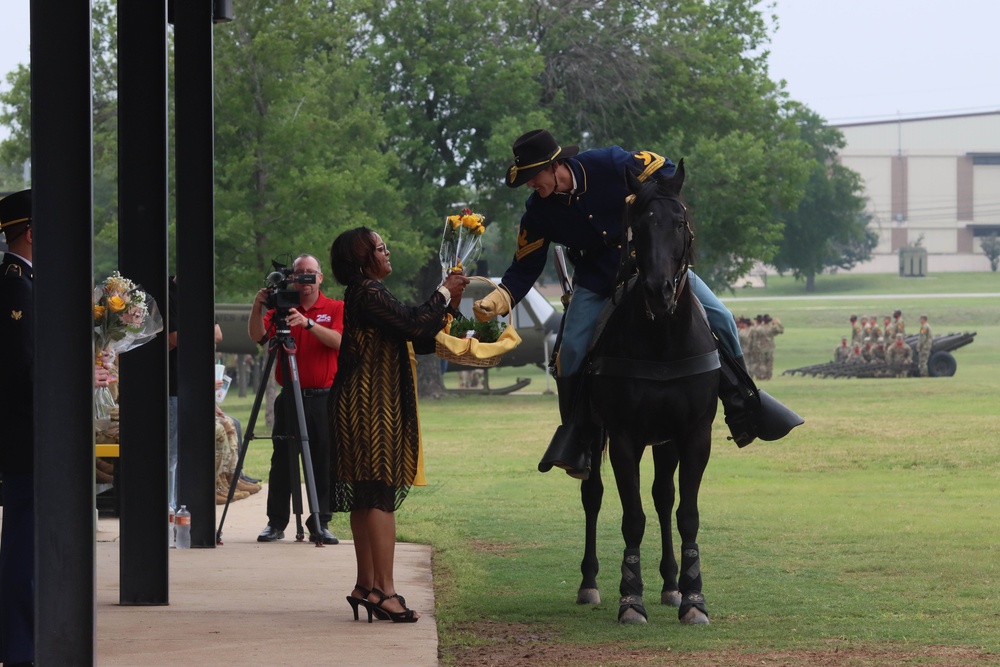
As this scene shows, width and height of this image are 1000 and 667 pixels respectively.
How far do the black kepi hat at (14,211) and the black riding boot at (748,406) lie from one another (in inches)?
147

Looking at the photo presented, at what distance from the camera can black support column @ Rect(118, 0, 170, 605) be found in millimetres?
8500

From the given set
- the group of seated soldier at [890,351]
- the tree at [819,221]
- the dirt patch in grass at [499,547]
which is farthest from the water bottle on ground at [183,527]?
the tree at [819,221]

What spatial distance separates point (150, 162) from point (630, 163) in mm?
2635

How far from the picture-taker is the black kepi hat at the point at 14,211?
6.47 metres

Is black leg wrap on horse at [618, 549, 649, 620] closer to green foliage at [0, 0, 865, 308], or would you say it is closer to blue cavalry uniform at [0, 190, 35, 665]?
→ blue cavalry uniform at [0, 190, 35, 665]

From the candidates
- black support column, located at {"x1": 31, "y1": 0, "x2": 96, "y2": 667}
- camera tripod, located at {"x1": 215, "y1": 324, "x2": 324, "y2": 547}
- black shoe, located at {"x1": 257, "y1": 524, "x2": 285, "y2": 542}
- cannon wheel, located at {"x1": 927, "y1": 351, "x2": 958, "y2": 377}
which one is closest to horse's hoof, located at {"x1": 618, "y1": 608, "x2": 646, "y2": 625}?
black support column, located at {"x1": 31, "y1": 0, "x2": 96, "y2": 667}

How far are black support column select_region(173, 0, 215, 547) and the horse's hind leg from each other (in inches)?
154

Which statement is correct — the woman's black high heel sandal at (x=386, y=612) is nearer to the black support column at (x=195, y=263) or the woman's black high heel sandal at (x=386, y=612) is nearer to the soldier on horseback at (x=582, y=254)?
the soldier on horseback at (x=582, y=254)

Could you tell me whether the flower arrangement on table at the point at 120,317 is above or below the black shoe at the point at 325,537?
above

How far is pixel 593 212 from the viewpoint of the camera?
8.28 metres

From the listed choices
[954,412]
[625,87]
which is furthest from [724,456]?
[625,87]

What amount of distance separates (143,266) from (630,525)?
305 cm

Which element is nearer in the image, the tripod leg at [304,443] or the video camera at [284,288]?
the video camera at [284,288]

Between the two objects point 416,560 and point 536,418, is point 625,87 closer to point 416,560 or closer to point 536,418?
point 536,418
